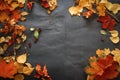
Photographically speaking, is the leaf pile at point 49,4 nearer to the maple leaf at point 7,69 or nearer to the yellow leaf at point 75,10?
the yellow leaf at point 75,10

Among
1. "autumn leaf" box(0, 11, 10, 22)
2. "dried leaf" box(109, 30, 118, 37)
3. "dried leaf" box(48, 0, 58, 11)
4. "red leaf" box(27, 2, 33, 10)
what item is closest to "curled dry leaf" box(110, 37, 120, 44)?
"dried leaf" box(109, 30, 118, 37)

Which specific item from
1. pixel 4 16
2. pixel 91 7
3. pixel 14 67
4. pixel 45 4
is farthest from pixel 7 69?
pixel 91 7

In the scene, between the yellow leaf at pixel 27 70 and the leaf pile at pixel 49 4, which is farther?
the leaf pile at pixel 49 4

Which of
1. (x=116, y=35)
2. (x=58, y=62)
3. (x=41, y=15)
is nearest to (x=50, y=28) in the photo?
(x=41, y=15)

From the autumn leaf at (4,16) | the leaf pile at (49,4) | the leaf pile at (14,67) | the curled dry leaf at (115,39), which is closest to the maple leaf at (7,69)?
the leaf pile at (14,67)

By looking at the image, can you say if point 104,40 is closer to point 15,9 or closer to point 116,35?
point 116,35

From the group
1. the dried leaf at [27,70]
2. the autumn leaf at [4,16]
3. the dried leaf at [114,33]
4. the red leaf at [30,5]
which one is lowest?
the dried leaf at [27,70]

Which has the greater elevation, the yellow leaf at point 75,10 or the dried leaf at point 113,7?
the dried leaf at point 113,7

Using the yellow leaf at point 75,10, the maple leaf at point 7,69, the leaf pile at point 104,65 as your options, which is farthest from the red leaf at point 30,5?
the leaf pile at point 104,65
